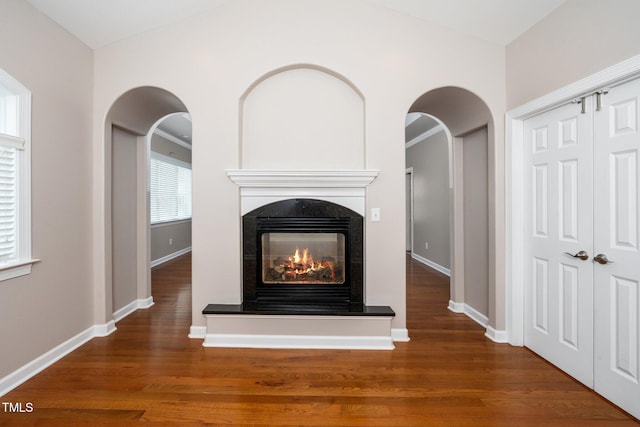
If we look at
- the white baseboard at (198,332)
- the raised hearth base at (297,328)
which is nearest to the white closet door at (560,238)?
the raised hearth base at (297,328)

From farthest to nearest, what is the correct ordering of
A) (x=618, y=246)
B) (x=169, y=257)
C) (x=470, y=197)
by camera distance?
(x=169, y=257)
(x=470, y=197)
(x=618, y=246)

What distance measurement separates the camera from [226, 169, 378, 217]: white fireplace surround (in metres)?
2.82

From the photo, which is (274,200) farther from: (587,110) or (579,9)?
(579,9)

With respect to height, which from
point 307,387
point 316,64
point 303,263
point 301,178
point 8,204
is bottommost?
point 307,387

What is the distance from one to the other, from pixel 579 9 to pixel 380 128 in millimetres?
1541

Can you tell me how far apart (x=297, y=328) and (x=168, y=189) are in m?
5.91

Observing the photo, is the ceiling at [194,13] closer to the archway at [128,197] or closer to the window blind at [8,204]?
the archway at [128,197]

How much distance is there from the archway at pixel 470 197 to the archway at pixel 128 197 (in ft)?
9.02

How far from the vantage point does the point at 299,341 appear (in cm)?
276

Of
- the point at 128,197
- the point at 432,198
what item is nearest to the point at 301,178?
the point at 128,197

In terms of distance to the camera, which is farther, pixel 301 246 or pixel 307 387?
pixel 301 246

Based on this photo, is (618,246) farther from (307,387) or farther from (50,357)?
(50,357)

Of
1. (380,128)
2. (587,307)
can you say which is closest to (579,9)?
(380,128)

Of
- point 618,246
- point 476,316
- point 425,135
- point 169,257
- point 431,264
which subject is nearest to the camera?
point 618,246
